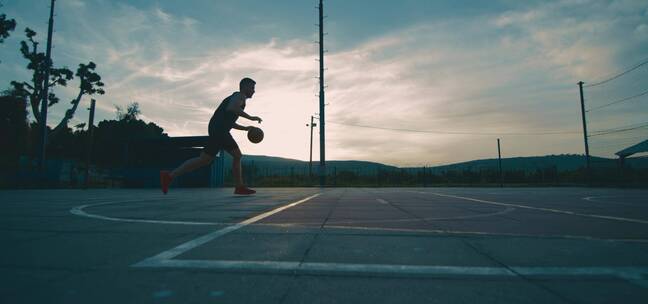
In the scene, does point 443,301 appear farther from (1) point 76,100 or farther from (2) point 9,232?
(1) point 76,100

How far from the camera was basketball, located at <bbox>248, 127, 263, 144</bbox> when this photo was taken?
279 inches

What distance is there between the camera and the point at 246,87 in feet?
23.2

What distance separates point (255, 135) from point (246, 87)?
1.11 m

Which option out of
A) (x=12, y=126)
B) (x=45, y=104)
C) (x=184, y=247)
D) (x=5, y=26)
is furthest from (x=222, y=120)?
(x=12, y=126)

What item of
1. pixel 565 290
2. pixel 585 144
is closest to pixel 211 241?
pixel 565 290

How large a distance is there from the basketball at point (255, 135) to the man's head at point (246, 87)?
79 cm

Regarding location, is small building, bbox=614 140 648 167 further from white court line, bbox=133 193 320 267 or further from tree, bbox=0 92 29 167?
tree, bbox=0 92 29 167

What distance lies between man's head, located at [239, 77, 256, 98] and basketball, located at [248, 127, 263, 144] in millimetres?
793

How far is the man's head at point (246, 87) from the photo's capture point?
23.1ft

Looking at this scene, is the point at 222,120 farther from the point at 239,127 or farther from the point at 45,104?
the point at 45,104

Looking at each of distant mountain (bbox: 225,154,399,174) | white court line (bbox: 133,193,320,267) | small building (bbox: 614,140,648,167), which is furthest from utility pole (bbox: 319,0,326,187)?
small building (bbox: 614,140,648,167)

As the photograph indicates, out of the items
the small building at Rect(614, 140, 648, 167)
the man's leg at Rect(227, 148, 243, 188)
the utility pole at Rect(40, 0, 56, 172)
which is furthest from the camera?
the small building at Rect(614, 140, 648, 167)

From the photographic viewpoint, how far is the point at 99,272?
1438mm

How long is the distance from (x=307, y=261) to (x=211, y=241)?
0.83 m
